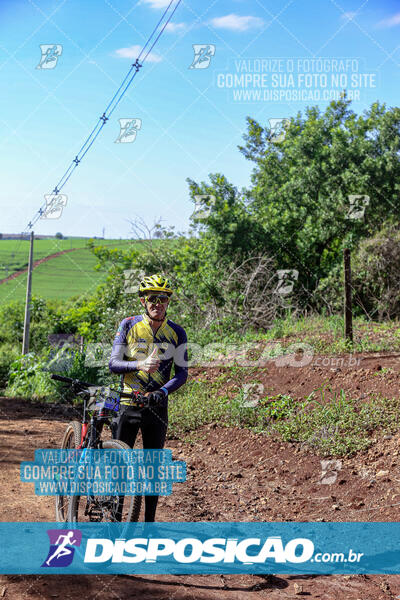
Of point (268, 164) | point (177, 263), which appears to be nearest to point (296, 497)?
point (177, 263)

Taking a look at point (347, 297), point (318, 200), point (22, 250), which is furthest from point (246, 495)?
point (22, 250)

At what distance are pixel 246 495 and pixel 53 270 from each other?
64564mm

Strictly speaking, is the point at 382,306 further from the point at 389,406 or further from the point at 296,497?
the point at 296,497

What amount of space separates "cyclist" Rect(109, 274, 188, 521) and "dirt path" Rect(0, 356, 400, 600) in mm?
990

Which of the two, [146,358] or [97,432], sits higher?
[146,358]

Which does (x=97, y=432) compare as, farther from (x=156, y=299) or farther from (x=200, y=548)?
(x=200, y=548)

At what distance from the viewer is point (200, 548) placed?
514 centimetres

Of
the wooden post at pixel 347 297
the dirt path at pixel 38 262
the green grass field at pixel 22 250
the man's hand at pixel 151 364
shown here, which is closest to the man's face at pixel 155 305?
the man's hand at pixel 151 364

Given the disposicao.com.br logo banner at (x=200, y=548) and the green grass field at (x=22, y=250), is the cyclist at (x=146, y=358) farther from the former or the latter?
the green grass field at (x=22, y=250)

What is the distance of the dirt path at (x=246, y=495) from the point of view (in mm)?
4176

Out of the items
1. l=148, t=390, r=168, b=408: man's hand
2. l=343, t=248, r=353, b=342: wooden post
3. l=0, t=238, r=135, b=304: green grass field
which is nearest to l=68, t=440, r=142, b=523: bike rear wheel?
l=148, t=390, r=168, b=408: man's hand

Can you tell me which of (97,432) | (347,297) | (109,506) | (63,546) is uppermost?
(347,297)

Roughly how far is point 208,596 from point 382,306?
12079 mm

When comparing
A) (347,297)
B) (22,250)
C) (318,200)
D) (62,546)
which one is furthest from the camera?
(22,250)
